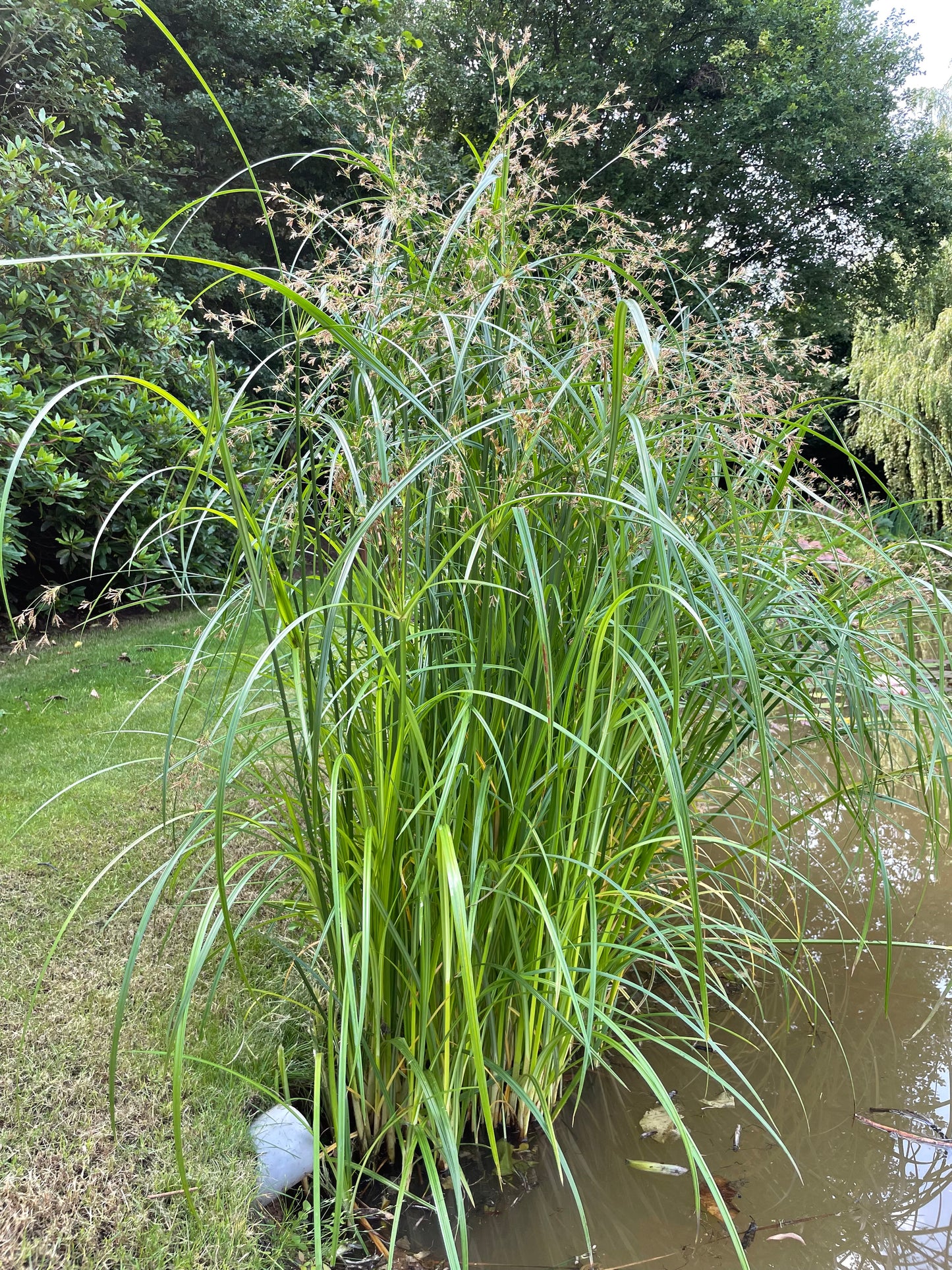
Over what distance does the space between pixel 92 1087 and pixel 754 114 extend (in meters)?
10.9

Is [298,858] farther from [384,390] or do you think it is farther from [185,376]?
[185,376]

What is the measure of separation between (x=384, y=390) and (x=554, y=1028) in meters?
1.02

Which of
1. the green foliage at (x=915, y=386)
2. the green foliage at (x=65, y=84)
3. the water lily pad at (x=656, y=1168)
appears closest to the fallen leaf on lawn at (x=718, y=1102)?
the water lily pad at (x=656, y=1168)

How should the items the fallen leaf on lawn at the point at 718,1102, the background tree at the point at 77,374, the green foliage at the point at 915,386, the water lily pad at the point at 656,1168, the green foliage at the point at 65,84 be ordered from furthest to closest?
the green foliage at the point at 915,386 < the green foliage at the point at 65,84 < the background tree at the point at 77,374 < the fallen leaf on lawn at the point at 718,1102 < the water lily pad at the point at 656,1168

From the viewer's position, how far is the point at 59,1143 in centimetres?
105

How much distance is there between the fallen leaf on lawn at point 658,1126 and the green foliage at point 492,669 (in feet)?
0.52

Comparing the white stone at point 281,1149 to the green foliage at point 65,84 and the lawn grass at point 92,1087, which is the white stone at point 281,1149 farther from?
the green foliage at point 65,84

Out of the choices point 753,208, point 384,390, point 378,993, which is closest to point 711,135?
point 753,208

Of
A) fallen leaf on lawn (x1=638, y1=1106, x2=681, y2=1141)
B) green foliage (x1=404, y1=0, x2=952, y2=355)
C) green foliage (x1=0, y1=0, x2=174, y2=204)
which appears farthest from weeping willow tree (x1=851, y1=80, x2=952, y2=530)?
fallen leaf on lawn (x1=638, y1=1106, x2=681, y2=1141)

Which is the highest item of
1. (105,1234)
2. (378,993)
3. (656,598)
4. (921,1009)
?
(656,598)

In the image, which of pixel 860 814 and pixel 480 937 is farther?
pixel 860 814

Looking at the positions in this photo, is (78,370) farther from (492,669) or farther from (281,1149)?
(281,1149)

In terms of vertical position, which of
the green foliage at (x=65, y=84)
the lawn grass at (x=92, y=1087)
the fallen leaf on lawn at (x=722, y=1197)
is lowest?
the fallen leaf on lawn at (x=722, y=1197)

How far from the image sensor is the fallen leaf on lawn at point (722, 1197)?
116cm
